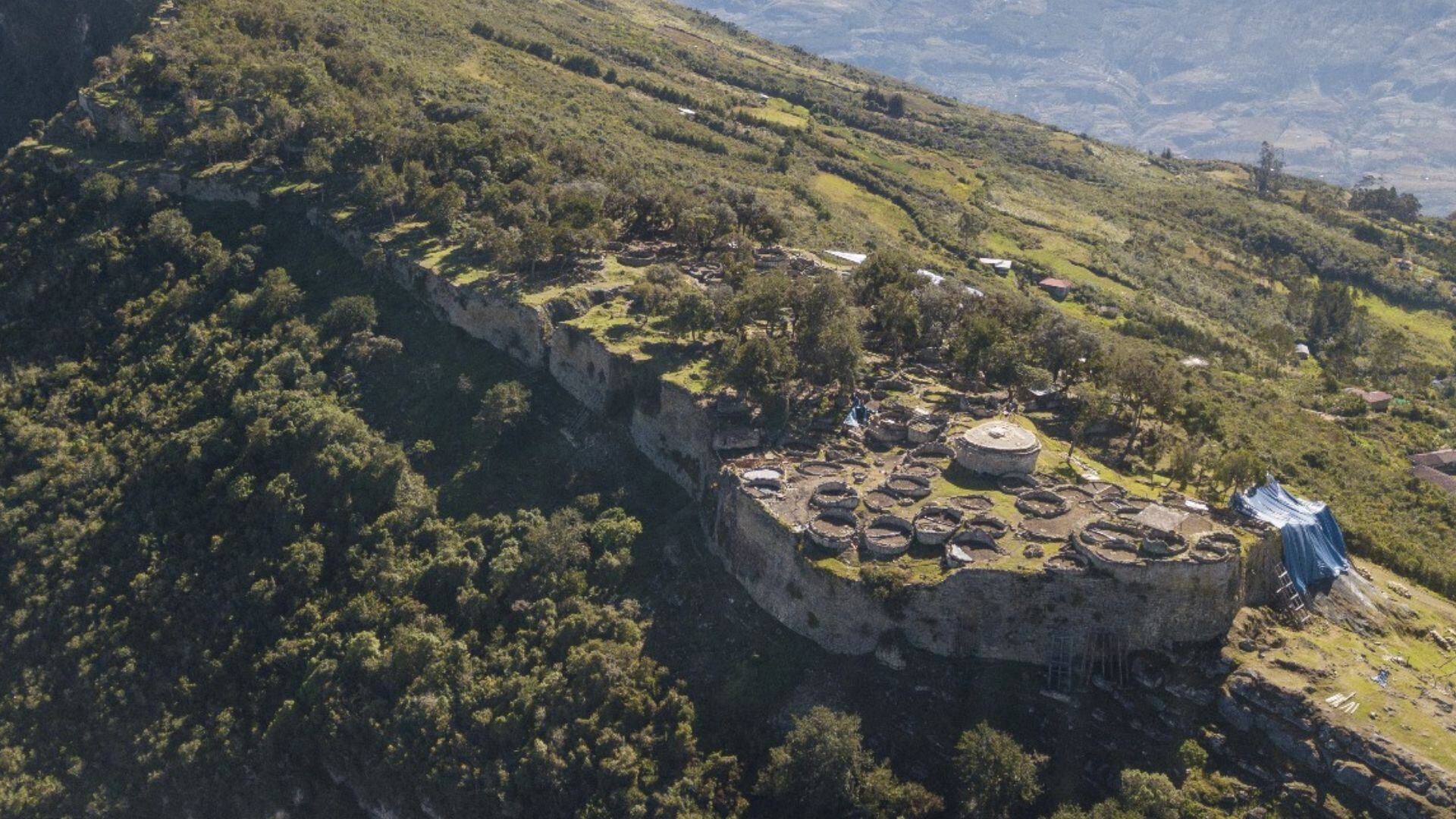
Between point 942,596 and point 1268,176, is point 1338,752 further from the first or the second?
point 1268,176

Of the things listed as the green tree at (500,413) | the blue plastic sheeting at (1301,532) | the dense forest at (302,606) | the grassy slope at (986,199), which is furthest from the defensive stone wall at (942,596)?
the grassy slope at (986,199)

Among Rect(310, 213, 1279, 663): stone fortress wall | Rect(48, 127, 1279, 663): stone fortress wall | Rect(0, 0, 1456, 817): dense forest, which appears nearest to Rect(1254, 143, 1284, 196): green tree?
Rect(0, 0, 1456, 817): dense forest

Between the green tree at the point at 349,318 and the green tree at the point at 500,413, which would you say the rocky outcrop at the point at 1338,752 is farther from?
the green tree at the point at 349,318

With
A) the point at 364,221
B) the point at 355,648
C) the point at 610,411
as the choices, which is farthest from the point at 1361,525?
the point at 364,221

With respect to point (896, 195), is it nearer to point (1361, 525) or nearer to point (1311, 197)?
point (1361, 525)

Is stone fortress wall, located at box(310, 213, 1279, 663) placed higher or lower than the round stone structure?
lower

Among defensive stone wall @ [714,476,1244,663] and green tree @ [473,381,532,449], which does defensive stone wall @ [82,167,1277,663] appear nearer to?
defensive stone wall @ [714,476,1244,663]

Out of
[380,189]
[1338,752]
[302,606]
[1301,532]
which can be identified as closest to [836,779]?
[1338,752]
